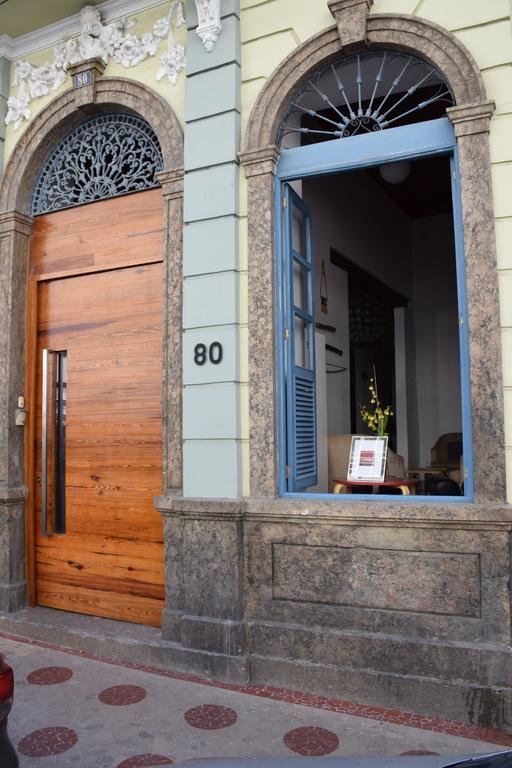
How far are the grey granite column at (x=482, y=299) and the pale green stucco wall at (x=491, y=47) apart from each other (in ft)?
0.16

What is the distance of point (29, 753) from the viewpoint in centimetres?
343

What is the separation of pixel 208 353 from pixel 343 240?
3632 millimetres

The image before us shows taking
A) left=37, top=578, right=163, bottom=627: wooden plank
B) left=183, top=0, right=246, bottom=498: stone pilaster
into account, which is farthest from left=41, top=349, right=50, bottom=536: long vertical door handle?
left=183, top=0, right=246, bottom=498: stone pilaster

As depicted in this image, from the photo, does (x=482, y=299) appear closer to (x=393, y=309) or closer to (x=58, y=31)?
(x=58, y=31)

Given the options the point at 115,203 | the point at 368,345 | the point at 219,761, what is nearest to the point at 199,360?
the point at 115,203

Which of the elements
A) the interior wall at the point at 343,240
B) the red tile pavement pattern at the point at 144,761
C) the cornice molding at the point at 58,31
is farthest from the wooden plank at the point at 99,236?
the red tile pavement pattern at the point at 144,761

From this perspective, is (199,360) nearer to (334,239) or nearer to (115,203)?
(115,203)

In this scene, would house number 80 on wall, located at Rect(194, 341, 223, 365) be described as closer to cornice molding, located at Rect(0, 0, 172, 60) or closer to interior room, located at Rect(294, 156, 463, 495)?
interior room, located at Rect(294, 156, 463, 495)

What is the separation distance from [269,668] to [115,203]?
385cm

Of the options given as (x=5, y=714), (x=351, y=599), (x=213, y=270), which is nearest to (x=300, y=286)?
(x=213, y=270)

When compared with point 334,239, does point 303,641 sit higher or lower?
lower

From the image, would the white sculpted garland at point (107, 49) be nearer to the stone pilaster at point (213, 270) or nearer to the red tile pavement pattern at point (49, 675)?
the stone pilaster at point (213, 270)

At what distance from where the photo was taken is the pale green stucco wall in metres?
3.92

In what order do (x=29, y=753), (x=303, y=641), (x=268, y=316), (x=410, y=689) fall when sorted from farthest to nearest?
1. (x=268, y=316)
2. (x=303, y=641)
3. (x=410, y=689)
4. (x=29, y=753)
